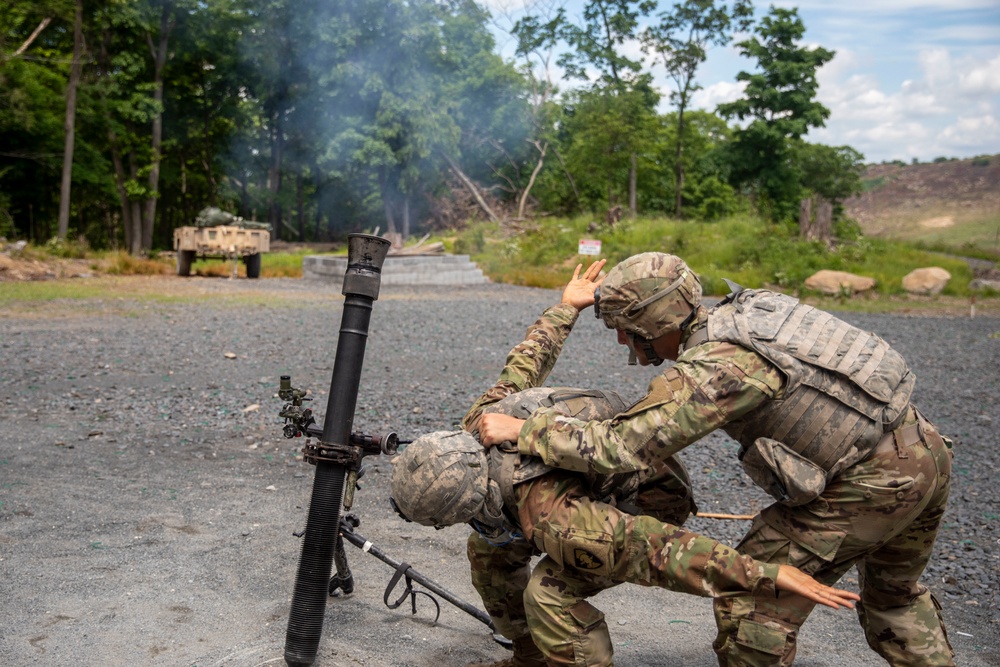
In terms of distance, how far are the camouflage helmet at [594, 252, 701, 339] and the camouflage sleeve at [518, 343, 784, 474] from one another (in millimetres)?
276

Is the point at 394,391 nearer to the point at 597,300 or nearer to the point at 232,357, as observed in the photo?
the point at 232,357

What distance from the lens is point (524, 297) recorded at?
16656mm

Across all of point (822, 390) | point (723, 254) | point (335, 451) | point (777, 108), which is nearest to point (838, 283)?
point (723, 254)

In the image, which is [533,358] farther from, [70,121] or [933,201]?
[933,201]

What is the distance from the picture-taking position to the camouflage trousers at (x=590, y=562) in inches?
96.4

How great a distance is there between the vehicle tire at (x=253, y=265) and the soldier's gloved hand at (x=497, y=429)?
59.0 feet

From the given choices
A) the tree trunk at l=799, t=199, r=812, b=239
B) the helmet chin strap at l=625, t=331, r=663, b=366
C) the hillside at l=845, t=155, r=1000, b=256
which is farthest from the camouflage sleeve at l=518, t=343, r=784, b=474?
the hillside at l=845, t=155, r=1000, b=256

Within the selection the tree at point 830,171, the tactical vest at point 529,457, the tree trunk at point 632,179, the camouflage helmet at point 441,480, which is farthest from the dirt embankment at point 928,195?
the camouflage helmet at point 441,480

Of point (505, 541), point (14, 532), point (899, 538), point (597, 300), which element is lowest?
point (14, 532)

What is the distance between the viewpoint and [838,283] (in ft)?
57.0

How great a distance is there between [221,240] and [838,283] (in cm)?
1293

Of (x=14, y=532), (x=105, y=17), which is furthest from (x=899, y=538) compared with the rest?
(x=105, y=17)

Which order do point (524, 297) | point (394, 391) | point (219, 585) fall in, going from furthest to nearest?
point (524, 297) → point (394, 391) → point (219, 585)

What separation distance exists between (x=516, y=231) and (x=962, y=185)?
114ft
